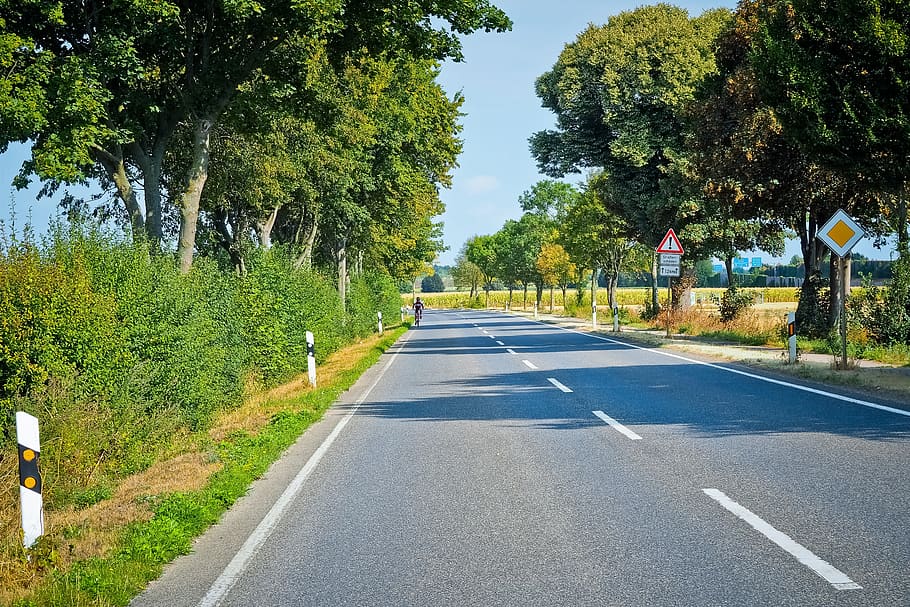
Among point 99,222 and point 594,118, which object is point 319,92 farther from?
point 594,118

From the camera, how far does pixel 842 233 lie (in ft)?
50.3

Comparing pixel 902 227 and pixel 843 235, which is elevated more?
pixel 902 227

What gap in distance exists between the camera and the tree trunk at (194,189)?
1714cm

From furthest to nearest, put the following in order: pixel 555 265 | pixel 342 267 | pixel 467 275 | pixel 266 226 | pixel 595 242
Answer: pixel 467 275 → pixel 555 265 → pixel 595 242 → pixel 342 267 → pixel 266 226

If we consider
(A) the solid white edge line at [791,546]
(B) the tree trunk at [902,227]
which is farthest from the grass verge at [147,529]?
(B) the tree trunk at [902,227]

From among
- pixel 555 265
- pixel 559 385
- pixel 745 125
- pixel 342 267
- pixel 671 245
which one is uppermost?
pixel 745 125

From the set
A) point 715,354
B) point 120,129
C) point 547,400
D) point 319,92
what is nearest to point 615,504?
point 547,400

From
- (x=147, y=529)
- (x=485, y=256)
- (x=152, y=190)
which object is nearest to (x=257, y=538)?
(x=147, y=529)

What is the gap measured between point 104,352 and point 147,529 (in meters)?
3.44

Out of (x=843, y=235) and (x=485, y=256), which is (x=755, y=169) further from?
(x=485, y=256)

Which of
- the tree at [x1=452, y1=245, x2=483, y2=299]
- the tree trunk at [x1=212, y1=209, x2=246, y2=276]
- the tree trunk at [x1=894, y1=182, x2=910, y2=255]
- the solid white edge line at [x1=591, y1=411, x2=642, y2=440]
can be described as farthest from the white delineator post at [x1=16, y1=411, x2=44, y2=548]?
the tree at [x1=452, y1=245, x2=483, y2=299]

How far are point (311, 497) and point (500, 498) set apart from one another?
66.1 inches

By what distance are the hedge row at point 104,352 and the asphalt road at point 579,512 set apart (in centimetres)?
184

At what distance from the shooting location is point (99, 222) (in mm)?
10117
